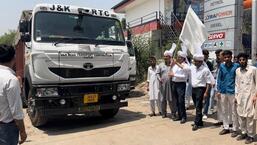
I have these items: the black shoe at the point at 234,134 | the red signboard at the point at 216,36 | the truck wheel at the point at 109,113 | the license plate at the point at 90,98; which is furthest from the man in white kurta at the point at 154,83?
the black shoe at the point at 234,134

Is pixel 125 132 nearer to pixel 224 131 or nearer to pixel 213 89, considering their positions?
pixel 224 131

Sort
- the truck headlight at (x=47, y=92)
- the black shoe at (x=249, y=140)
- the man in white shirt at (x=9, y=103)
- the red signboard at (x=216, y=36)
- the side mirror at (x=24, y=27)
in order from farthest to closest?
the red signboard at (x=216, y=36), the side mirror at (x=24, y=27), the truck headlight at (x=47, y=92), the black shoe at (x=249, y=140), the man in white shirt at (x=9, y=103)

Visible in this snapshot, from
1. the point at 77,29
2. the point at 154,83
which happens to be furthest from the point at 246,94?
the point at 77,29

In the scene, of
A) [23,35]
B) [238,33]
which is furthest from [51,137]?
Answer: [238,33]

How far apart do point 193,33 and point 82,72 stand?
9.22ft

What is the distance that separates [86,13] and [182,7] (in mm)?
16482

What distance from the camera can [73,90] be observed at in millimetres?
9000

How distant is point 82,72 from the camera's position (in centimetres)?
911

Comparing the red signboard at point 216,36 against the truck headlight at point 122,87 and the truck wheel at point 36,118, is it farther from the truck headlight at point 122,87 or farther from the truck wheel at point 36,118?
the truck wheel at point 36,118

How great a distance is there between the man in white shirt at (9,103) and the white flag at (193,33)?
5633 millimetres

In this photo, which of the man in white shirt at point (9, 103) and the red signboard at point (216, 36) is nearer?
the man in white shirt at point (9, 103)

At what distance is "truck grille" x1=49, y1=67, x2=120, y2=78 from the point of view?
348 inches

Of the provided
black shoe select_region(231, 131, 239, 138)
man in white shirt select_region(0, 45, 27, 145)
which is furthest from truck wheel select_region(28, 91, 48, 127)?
man in white shirt select_region(0, 45, 27, 145)

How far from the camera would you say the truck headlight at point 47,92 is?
866 cm
